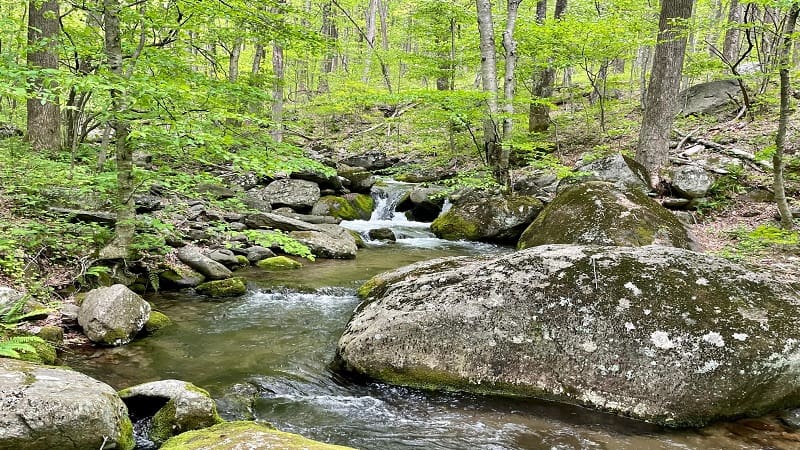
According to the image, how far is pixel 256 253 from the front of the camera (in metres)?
9.49

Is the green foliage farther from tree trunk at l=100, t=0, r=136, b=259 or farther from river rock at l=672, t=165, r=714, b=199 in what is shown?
river rock at l=672, t=165, r=714, b=199

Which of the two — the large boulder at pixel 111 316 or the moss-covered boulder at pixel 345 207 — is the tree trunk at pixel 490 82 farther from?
the large boulder at pixel 111 316

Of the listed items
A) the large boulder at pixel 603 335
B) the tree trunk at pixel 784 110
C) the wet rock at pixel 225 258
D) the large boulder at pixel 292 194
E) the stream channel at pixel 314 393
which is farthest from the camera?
the large boulder at pixel 292 194

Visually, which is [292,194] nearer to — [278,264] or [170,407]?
[278,264]

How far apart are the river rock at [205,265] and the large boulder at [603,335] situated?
12.9 ft

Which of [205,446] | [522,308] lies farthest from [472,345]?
[205,446]

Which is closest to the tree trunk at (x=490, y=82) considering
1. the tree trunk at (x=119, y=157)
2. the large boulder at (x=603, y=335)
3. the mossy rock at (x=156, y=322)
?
the large boulder at (x=603, y=335)

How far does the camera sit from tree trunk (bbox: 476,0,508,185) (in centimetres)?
1185

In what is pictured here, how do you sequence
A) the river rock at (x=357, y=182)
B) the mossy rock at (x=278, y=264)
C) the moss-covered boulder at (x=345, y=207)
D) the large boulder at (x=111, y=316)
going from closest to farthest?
the large boulder at (x=111, y=316) → the mossy rock at (x=278, y=264) → the moss-covered boulder at (x=345, y=207) → the river rock at (x=357, y=182)

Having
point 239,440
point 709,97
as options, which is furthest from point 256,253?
point 709,97

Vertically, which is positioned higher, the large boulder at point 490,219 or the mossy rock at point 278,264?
the large boulder at point 490,219

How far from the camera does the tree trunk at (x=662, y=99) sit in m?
10.7

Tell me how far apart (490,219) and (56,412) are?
9.65m

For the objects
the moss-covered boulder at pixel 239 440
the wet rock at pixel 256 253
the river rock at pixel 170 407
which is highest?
the moss-covered boulder at pixel 239 440
